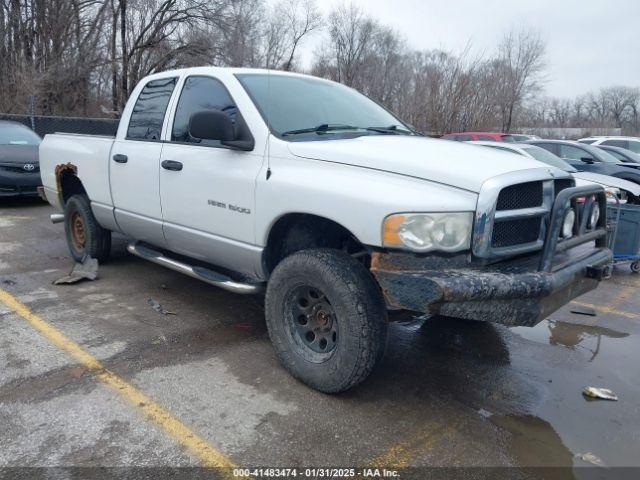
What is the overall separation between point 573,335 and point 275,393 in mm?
2827

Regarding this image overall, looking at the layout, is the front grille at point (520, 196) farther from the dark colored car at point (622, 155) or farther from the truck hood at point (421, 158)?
the dark colored car at point (622, 155)

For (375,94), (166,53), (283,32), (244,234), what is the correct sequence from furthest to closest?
(283,32) → (375,94) → (166,53) → (244,234)

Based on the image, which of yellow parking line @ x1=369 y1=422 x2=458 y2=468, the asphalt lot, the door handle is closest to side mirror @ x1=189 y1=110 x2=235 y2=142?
the door handle

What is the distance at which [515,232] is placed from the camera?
3064mm

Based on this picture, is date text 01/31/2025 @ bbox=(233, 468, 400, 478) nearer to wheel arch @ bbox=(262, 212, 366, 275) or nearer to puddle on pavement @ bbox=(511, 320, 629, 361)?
wheel arch @ bbox=(262, 212, 366, 275)

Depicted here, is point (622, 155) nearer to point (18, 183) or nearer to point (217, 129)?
point (217, 129)

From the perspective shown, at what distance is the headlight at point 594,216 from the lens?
12.0 ft

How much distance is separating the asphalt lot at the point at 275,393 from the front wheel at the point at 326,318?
201 millimetres

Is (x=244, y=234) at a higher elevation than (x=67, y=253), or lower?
higher

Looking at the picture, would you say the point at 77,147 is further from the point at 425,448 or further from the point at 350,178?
the point at 425,448

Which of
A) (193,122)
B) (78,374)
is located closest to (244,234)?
(193,122)

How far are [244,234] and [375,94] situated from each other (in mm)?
35867

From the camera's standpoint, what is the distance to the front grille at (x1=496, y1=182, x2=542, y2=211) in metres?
2.97

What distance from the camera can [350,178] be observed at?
3102mm
